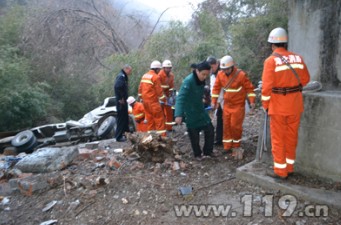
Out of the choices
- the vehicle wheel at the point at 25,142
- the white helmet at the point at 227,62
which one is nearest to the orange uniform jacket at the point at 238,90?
the white helmet at the point at 227,62

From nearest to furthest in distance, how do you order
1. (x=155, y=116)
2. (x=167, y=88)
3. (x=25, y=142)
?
(x=155, y=116)
(x=167, y=88)
(x=25, y=142)

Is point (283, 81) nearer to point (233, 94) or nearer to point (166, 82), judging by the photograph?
point (233, 94)

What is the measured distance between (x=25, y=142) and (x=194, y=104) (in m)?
4.81

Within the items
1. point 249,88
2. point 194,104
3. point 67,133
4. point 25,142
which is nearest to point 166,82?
point 194,104

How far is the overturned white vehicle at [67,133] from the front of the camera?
7.90 meters

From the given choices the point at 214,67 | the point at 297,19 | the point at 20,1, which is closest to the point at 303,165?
the point at 297,19

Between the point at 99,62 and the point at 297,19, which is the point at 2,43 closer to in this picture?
the point at 99,62

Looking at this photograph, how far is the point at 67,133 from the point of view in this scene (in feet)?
26.3

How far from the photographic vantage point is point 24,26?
50.5ft

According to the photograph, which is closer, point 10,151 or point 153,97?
point 153,97

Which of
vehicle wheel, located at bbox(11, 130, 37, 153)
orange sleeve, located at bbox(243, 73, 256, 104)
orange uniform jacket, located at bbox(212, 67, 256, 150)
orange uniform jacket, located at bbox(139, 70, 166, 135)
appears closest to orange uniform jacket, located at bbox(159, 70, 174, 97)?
orange uniform jacket, located at bbox(139, 70, 166, 135)

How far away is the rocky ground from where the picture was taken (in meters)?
3.58

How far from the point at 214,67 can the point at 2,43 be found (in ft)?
41.4

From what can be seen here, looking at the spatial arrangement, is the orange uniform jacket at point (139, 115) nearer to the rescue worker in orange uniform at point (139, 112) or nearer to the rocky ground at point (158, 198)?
the rescue worker in orange uniform at point (139, 112)
